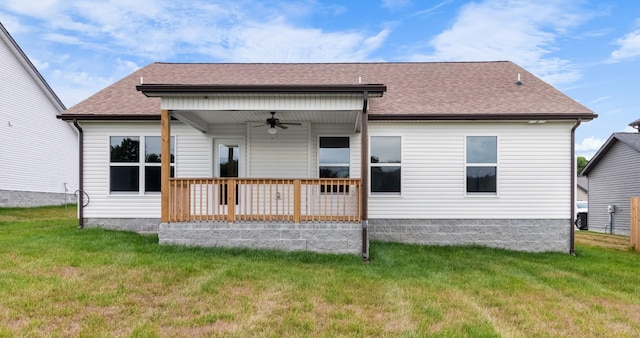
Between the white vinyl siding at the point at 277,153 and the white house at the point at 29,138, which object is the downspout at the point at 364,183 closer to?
the white vinyl siding at the point at 277,153

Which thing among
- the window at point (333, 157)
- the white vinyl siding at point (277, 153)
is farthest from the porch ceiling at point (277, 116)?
the window at point (333, 157)

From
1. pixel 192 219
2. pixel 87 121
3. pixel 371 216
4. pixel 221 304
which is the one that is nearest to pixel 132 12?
pixel 87 121

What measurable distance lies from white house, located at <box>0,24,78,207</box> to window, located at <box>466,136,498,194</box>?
16.5 m

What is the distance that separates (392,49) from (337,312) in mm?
15179

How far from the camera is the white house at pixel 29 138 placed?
16359mm

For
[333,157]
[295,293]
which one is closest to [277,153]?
[333,157]

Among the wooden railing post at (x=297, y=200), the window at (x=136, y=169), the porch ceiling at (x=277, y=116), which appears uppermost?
the porch ceiling at (x=277, y=116)

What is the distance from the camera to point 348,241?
7.95 metres

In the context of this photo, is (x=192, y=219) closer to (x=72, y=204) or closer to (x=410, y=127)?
(x=410, y=127)

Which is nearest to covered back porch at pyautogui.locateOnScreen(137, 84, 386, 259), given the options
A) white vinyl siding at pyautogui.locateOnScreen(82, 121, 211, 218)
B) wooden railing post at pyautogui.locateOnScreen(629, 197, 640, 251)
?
white vinyl siding at pyautogui.locateOnScreen(82, 121, 211, 218)

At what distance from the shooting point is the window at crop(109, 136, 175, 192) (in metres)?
10.1

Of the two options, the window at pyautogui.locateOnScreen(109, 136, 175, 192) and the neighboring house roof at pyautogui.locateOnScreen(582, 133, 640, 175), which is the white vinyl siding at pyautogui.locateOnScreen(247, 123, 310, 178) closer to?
the window at pyautogui.locateOnScreen(109, 136, 175, 192)

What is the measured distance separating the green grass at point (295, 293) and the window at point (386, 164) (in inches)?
79.1

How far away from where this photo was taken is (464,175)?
32.2 ft
